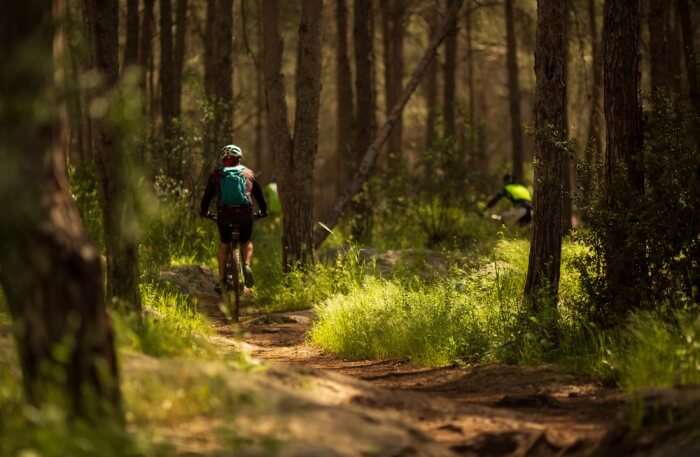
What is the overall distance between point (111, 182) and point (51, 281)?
11.3 ft

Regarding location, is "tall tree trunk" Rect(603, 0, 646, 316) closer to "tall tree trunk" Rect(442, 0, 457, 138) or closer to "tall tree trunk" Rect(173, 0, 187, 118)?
"tall tree trunk" Rect(173, 0, 187, 118)

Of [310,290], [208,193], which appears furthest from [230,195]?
[310,290]

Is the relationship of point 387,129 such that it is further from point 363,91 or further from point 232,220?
point 363,91

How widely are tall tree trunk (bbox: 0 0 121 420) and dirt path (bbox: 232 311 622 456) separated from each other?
2035mm

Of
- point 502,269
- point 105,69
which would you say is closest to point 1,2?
point 105,69

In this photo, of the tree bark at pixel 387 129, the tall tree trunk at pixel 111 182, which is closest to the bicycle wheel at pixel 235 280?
the tree bark at pixel 387 129

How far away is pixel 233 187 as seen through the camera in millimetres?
13891

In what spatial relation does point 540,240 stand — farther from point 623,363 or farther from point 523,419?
point 523,419

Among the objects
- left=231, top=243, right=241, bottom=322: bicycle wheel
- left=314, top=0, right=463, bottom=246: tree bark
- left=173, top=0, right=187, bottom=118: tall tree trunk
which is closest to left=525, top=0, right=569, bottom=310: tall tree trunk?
left=231, top=243, right=241, bottom=322: bicycle wheel

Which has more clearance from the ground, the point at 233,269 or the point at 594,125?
the point at 594,125

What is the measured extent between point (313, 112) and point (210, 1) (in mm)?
10391

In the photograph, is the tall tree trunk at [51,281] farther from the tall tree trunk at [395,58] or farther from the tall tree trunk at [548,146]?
the tall tree trunk at [395,58]

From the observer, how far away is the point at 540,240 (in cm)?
1138

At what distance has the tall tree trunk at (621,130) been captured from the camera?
32.2 ft
